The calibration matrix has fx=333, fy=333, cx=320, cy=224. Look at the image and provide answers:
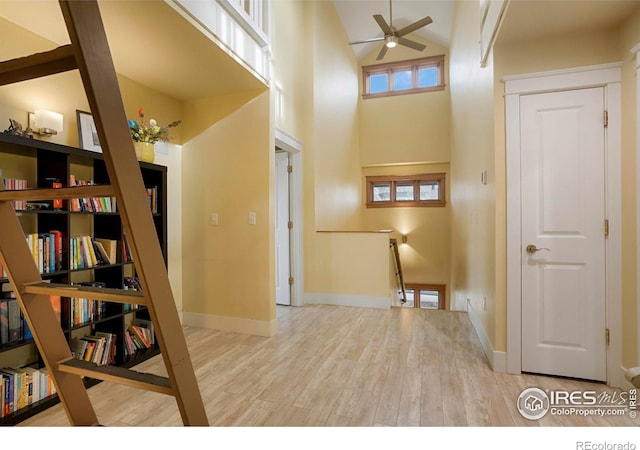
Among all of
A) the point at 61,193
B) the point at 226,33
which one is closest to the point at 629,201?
the point at 61,193

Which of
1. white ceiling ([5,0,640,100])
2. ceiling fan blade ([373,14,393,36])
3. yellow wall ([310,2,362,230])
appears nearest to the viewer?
white ceiling ([5,0,640,100])

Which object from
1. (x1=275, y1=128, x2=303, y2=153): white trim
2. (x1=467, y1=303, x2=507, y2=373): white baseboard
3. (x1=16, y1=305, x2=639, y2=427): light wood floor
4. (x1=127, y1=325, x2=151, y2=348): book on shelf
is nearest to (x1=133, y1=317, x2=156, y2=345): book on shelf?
(x1=127, y1=325, x2=151, y2=348): book on shelf

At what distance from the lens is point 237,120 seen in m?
3.41

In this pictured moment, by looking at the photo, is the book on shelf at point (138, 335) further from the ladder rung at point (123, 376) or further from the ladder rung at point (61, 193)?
the ladder rung at point (61, 193)

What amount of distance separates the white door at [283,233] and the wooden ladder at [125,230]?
3.72m

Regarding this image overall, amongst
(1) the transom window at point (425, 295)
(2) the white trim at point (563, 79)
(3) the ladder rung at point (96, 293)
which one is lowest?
(1) the transom window at point (425, 295)

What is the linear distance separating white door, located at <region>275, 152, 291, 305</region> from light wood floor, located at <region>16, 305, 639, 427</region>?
3.68ft

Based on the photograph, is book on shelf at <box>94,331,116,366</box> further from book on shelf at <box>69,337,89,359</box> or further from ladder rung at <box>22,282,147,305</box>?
ladder rung at <box>22,282,147,305</box>

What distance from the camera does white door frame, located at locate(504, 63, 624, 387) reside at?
2242mm

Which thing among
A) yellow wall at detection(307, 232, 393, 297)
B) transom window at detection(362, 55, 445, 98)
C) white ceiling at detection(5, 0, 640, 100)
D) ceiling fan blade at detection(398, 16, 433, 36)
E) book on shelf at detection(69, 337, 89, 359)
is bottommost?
book on shelf at detection(69, 337, 89, 359)

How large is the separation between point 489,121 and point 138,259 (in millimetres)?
2842

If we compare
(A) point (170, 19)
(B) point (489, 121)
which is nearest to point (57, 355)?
(A) point (170, 19)

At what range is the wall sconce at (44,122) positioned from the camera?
2.21 m

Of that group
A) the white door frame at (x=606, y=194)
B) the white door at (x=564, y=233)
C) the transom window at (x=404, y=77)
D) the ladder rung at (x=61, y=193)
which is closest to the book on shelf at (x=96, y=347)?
the ladder rung at (x=61, y=193)
